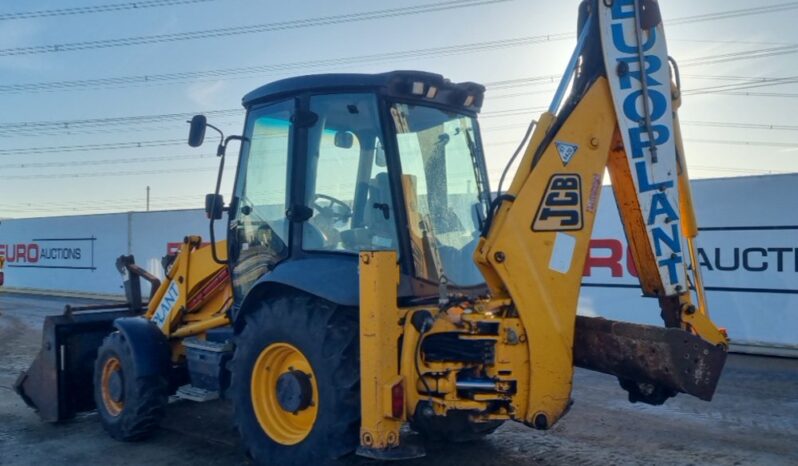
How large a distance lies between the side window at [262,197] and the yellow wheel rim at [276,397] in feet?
2.55

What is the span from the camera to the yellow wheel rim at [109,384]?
6.55 metres

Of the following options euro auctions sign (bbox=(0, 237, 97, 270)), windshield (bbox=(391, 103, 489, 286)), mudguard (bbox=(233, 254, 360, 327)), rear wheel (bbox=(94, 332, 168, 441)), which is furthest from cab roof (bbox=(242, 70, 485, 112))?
euro auctions sign (bbox=(0, 237, 97, 270))

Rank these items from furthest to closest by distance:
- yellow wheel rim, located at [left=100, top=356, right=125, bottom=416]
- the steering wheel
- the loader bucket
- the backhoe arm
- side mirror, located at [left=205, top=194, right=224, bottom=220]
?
the loader bucket < yellow wheel rim, located at [left=100, top=356, right=125, bottom=416] < side mirror, located at [left=205, top=194, right=224, bottom=220] < the steering wheel < the backhoe arm

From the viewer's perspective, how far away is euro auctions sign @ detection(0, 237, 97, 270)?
2155 cm

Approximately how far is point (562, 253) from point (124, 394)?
12.6 feet

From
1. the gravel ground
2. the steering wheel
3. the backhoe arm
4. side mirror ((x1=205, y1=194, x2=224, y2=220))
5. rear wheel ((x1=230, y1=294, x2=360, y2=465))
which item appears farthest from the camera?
side mirror ((x1=205, y1=194, x2=224, y2=220))

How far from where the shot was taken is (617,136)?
15.4ft

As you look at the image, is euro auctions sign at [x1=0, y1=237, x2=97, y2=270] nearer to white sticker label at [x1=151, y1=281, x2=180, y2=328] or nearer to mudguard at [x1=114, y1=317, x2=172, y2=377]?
white sticker label at [x1=151, y1=281, x2=180, y2=328]

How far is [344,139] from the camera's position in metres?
5.41

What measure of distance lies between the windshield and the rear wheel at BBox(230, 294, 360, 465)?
747mm

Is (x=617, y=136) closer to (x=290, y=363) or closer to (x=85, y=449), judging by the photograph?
(x=290, y=363)

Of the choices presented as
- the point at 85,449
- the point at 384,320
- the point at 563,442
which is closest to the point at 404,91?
the point at 384,320

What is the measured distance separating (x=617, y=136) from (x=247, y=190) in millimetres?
2818

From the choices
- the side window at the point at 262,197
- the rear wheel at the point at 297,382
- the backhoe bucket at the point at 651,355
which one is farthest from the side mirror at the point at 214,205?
the backhoe bucket at the point at 651,355
